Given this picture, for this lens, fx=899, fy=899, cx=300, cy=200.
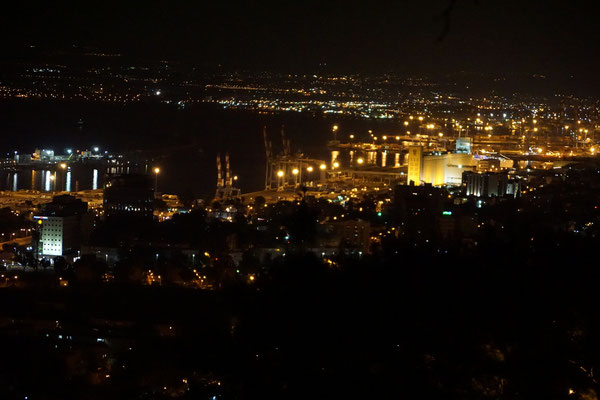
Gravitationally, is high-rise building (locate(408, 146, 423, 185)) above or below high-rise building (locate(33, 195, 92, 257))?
above

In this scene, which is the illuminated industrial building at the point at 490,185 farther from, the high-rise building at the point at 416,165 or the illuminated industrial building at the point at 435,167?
the high-rise building at the point at 416,165

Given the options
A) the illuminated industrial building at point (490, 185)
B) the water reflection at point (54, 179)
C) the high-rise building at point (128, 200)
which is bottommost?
the water reflection at point (54, 179)

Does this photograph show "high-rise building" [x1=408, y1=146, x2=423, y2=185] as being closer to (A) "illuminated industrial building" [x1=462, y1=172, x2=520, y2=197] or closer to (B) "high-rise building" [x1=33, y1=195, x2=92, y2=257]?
(A) "illuminated industrial building" [x1=462, y1=172, x2=520, y2=197]

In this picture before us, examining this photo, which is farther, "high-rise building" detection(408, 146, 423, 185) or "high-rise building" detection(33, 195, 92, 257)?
"high-rise building" detection(408, 146, 423, 185)

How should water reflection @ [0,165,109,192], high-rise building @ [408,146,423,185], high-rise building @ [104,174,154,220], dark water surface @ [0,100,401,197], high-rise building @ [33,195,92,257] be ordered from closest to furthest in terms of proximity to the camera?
1. high-rise building @ [33,195,92,257]
2. high-rise building @ [104,174,154,220]
3. high-rise building @ [408,146,423,185]
4. water reflection @ [0,165,109,192]
5. dark water surface @ [0,100,401,197]

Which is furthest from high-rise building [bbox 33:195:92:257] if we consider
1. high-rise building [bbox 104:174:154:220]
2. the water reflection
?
the water reflection

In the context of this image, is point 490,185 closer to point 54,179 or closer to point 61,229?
point 61,229

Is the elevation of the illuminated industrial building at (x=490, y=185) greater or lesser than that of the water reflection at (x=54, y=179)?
greater

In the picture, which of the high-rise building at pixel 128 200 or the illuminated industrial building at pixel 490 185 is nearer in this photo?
the high-rise building at pixel 128 200

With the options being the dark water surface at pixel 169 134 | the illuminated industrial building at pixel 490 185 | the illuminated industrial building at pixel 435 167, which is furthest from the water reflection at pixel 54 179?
the illuminated industrial building at pixel 490 185

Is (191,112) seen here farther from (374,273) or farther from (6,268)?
(374,273)

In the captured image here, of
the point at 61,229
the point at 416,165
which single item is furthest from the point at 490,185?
the point at 61,229
